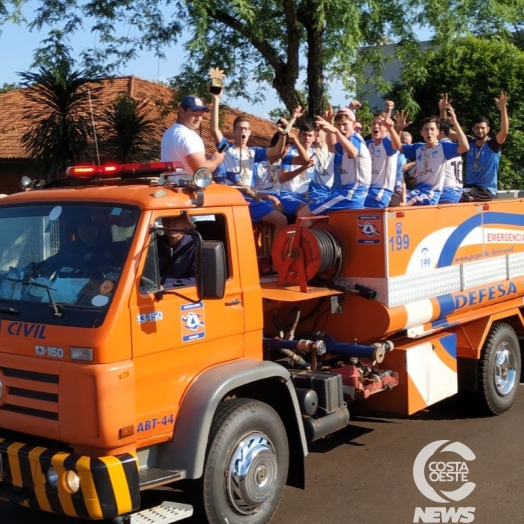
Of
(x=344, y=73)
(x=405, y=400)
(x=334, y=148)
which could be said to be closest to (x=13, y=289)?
(x=405, y=400)

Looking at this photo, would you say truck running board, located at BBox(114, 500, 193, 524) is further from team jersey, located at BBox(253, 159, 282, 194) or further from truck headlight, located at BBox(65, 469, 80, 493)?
team jersey, located at BBox(253, 159, 282, 194)

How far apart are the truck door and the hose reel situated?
1.10 m

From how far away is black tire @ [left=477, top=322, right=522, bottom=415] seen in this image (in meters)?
7.34

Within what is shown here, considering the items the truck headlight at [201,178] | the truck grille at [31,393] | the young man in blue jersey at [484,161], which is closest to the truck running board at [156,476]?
the truck grille at [31,393]

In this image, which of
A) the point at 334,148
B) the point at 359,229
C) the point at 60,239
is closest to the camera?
the point at 60,239

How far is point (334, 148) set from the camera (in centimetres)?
734

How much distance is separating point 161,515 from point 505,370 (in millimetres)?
4705

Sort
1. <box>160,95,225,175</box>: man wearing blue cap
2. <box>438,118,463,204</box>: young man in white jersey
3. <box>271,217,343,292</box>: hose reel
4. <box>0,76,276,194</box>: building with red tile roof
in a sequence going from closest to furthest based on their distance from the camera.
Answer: <box>160,95,225,175</box>: man wearing blue cap → <box>271,217,343,292</box>: hose reel → <box>438,118,463,204</box>: young man in white jersey → <box>0,76,276,194</box>: building with red tile roof

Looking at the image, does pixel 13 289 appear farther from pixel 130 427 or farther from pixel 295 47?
pixel 295 47

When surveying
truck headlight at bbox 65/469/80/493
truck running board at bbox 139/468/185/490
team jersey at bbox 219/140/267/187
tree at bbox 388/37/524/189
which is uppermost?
tree at bbox 388/37/524/189

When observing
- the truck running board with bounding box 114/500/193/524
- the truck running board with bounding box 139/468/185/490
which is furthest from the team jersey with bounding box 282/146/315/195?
the truck running board with bounding box 114/500/193/524

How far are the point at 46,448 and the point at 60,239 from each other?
3.88 ft

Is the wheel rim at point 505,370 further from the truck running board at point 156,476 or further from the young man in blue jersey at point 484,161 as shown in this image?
the truck running board at point 156,476

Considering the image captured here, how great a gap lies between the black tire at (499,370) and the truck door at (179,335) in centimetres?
341
